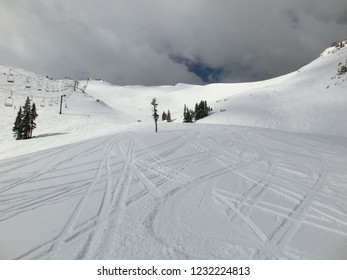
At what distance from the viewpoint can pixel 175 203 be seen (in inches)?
383

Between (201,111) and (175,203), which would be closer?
(175,203)

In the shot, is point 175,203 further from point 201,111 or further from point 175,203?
point 201,111

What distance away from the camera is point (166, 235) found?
24.1 feet

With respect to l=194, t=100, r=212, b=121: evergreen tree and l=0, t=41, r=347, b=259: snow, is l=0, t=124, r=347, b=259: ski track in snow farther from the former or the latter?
l=194, t=100, r=212, b=121: evergreen tree

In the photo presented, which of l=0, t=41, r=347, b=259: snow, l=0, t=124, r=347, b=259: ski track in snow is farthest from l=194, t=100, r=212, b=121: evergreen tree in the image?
l=0, t=124, r=347, b=259: ski track in snow

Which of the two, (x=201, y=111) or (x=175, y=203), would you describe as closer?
(x=175, y=203)

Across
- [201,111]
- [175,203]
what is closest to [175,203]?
[175,203]

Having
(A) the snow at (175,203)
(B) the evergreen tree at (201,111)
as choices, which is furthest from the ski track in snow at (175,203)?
(B) the evergreen tree at (201,111)

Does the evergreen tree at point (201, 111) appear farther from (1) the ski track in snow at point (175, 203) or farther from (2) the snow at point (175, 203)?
(1) the ski track in snow at point (175, 203)

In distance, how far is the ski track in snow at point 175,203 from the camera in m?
6.79

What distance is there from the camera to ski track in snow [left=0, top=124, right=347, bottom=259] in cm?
679

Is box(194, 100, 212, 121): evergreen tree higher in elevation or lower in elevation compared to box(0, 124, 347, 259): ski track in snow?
higher

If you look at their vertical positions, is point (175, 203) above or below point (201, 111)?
below
